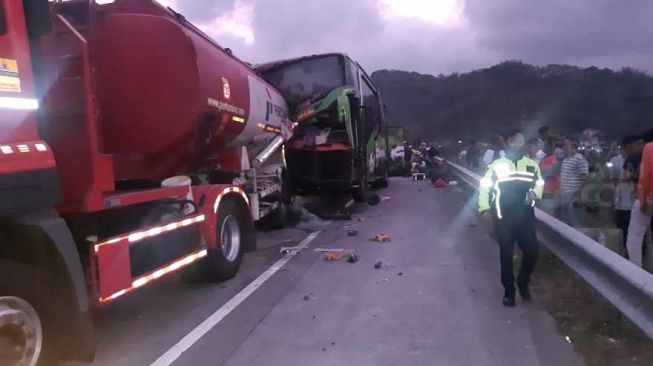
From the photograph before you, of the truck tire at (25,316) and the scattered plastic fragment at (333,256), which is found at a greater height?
the truck tire at (25,316)

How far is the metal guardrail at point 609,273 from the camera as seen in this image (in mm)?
4160

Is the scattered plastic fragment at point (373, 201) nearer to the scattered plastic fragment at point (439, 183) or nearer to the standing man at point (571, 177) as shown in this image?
the scattered plastic fragment at point (439, 183)

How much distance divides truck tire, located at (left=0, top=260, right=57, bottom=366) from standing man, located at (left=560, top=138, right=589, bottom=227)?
304 inches

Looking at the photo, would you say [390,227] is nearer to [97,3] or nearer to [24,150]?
[97,3]

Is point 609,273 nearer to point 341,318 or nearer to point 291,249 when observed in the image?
point 341,318

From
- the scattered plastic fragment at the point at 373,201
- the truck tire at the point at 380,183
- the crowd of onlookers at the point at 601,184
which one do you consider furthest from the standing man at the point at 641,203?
the truck tire at the point at 380,183

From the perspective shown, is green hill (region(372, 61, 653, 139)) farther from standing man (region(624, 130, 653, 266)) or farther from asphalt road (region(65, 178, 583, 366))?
asphalt road (region(65, 178, 583, 366))

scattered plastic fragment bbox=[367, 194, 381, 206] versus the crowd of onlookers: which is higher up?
the crowd of onlookers

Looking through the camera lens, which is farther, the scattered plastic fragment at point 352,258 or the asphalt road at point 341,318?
the scattered plastic fragment at point 352,258

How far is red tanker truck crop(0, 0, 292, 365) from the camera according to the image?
3.97 metres

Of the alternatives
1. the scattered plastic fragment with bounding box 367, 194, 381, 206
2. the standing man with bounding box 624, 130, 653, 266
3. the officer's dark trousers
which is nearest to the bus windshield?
the scattered plastic fragment with bounding box 367, 194, 381, 206

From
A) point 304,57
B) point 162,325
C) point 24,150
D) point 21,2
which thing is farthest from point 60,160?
point 304,57

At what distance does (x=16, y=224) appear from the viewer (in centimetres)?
393

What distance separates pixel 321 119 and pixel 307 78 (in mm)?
997
